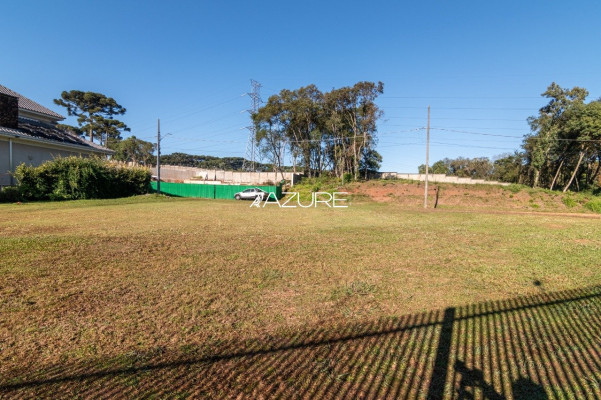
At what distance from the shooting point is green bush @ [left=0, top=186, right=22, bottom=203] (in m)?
17.9

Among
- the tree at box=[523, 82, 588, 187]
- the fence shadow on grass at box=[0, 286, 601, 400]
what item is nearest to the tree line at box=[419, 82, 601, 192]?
the tree at box=[523, 82, 588, 187]

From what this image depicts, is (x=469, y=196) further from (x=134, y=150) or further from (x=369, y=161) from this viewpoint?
(x=134, y=150)

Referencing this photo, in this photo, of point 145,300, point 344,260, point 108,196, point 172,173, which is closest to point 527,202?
point 344,260

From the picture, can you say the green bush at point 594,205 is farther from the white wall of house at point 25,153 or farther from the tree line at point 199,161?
the tree line at point 199,161

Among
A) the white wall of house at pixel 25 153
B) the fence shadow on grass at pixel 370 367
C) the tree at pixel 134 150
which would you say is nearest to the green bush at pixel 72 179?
the white wall of house at pixel 25 153

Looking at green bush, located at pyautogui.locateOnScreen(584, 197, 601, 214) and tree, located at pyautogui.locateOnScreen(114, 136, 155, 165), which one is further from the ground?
tree, located at pyautogui.locateOnScreen(114, 136, 155, 165)

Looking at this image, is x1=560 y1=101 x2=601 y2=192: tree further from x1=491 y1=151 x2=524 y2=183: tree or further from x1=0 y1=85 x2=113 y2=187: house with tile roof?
x1=0 y1=85 x2=113 y2=187: house with tile roof

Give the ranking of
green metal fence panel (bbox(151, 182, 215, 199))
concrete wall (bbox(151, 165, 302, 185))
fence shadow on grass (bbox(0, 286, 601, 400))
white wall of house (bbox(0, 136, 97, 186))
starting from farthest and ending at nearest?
1. concrete wall (bbox(151, 165, 302, 185))
2. green metal fence panel (bbox(151, 182, 215, 199))
3. white wall of house (bbox(0, 136, 97, 186))
4. fence shadow on grass (bbox(0, 286, 601, 400))

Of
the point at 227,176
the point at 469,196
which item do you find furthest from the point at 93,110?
the point at 469,196

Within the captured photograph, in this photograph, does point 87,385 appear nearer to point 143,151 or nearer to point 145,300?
point 145,300

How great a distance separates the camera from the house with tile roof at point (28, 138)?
1917 cm

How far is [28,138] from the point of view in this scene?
19.7 m

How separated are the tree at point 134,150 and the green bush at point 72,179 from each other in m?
Answer: 44.0

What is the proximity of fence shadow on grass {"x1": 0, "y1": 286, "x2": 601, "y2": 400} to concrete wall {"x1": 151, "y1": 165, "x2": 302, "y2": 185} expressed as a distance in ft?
118
